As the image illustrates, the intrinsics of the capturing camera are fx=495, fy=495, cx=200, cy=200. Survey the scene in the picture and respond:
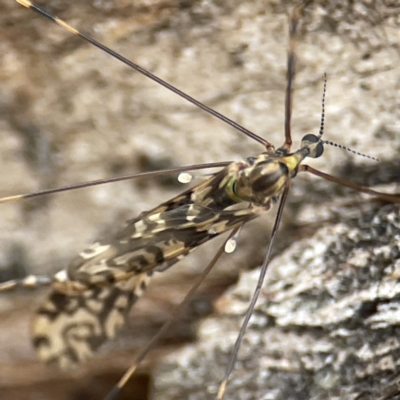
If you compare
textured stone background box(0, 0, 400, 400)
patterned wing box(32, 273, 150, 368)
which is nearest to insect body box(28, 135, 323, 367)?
patterned wing box(32, 273, 150, 368)

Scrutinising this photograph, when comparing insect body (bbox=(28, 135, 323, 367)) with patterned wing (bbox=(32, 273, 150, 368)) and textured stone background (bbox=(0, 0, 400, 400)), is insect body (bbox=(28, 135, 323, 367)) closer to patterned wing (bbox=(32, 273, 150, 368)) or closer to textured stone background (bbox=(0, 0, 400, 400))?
patterned wing (bbox=(32, 273, 150, 368))

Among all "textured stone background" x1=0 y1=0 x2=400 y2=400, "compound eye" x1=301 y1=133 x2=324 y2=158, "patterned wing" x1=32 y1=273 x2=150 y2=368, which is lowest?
"patterned wing" x1=32 y1=273 x2=150 y2=368

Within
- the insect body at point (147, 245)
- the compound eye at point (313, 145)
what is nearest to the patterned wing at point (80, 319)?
the insect body at point (147, 245)

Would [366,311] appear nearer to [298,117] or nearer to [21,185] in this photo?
[298,117]

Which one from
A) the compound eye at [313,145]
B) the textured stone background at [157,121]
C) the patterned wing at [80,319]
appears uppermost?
the textured stone background at [157,121]

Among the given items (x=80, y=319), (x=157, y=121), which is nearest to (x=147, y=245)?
(x=80, y=319)

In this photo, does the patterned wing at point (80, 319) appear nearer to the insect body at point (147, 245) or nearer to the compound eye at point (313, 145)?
the insect body at point (147, 245)
